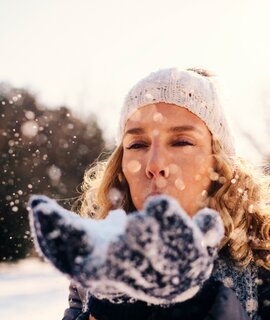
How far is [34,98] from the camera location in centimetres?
2119

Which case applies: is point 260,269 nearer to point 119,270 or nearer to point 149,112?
point 149,112

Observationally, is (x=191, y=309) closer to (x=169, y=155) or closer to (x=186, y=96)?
(x=169, y=155)

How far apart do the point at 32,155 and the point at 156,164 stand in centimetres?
1717

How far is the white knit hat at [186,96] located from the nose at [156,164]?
429 millimetres

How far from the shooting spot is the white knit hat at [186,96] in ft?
8.03

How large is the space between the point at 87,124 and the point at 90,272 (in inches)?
823

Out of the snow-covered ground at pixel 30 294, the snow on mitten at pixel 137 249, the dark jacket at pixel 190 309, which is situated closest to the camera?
the snow on mitten at pixel 137 249

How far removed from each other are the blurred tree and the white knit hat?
43.3 ft

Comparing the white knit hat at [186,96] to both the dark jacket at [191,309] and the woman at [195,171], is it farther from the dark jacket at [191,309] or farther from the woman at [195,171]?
the dark jacket at [191,309]

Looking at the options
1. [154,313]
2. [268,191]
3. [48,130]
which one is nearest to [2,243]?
[48,130]

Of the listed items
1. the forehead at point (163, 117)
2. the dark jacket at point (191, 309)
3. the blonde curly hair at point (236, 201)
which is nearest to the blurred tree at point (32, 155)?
the blonde curly hair at point (236, 201)

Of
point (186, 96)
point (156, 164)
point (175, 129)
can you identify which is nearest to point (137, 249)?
point (156, 164)

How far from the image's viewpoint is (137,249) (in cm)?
108

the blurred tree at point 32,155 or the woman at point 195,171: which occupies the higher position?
the woman at point 195,171
